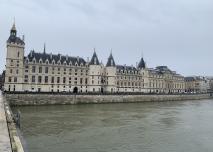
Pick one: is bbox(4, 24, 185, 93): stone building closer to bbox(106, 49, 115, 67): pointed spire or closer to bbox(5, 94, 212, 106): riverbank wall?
bbox(106, 49, 115, 67): pointed spire

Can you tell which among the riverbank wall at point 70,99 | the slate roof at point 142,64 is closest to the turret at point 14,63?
the riverbank wall at point 70,99

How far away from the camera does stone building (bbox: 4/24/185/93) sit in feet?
271

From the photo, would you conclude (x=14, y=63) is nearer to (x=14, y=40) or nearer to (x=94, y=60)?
(x=14, y=40)

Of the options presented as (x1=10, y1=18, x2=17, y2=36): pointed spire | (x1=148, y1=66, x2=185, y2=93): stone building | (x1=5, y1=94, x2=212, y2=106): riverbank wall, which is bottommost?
(x1=5, y1=94, x2=212, y2=106): riverbank wall

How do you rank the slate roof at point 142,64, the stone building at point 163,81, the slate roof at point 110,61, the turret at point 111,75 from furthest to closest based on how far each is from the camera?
the stone building at point 163,81 → the slate roof at point 142,64 → the slate roof at point 110,61 → the turret at point 111,75

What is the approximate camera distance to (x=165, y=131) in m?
30.7

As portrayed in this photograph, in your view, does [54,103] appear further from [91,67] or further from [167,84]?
[167,84]

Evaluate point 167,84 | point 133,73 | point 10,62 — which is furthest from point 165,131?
point 167,84

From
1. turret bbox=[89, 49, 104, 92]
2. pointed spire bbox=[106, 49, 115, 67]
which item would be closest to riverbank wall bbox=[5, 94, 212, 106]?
turret bbox=[89, 49, 104, 92]

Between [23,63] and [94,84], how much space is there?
27.6 m

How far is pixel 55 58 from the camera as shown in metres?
93.6

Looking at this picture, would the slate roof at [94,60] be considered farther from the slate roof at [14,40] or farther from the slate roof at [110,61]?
the slate roof at [14,40]

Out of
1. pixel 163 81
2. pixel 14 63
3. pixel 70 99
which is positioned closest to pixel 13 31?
pixel 14 63

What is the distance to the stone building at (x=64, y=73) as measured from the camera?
82.5 meters
